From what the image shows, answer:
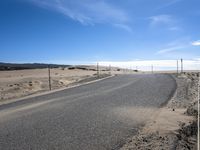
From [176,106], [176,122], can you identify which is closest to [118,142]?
[176,122]

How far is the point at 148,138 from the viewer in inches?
A: 291

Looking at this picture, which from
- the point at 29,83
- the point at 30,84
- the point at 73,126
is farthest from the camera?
the point at 29,83

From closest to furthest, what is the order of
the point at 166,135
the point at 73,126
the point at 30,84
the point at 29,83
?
the point at 166,135 → the point at 73,126 → the point at 30,84 → the point at 29,83

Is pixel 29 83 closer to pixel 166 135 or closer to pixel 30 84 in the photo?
pixel 30 84

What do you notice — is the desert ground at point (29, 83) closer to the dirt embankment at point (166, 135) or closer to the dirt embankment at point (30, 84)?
the dirt embankment at point (30, 84)

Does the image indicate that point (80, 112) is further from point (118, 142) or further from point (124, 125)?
point (118, 142)

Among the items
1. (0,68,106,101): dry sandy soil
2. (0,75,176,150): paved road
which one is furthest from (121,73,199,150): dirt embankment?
(0,68,106,101): dry sandy soil

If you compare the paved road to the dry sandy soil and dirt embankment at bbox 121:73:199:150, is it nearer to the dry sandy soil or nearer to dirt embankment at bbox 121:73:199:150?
dirt embankment at bbox 121:73:199:150

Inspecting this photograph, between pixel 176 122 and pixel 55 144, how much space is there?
4325 millimetres

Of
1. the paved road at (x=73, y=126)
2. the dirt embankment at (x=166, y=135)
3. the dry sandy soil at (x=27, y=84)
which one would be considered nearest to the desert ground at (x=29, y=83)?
the dry sandy soil at (x=27, y=84)

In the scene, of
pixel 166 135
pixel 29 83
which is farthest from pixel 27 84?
pixel 166 135

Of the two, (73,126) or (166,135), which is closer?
(166,135)

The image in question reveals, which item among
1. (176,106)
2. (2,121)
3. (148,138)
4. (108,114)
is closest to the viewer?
(148,138)

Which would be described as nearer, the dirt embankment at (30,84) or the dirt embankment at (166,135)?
the dirt embankment at (166,135)
